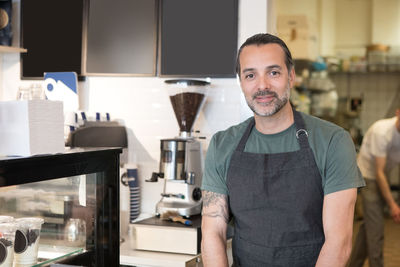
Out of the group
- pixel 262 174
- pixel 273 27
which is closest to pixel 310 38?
pixel 273 27

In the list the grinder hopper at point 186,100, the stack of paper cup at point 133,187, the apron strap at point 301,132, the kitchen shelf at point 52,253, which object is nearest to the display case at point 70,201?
the kitchen shelf at point 52,253

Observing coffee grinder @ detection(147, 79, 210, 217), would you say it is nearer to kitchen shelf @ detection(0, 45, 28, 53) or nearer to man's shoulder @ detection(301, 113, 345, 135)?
man's shoulder @ detection(301, 113, 345, 135)

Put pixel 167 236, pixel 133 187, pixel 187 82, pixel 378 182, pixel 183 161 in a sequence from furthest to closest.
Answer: pixel 378 182
pixel 133 187
pixel 187 82
pixel 183 161
pixel 167 236

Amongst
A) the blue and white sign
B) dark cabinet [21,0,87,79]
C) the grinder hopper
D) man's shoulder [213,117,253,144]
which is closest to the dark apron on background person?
man's shoulder [213,117,253,144]

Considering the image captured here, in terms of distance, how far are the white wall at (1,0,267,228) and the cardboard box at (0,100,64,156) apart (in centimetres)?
158

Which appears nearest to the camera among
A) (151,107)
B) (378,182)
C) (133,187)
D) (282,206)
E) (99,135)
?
(282,206)

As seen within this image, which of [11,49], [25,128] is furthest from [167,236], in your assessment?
[11,49]

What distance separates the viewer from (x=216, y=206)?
2102 mm

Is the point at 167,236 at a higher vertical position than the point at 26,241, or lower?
lower

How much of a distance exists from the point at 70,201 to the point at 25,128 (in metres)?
0.39

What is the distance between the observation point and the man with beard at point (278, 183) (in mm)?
1929

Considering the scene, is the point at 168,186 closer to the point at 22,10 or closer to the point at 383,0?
the point at 22,10

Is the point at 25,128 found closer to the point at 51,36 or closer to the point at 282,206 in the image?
the point at 282,206

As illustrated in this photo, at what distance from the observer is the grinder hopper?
Result: 3.04 meters
